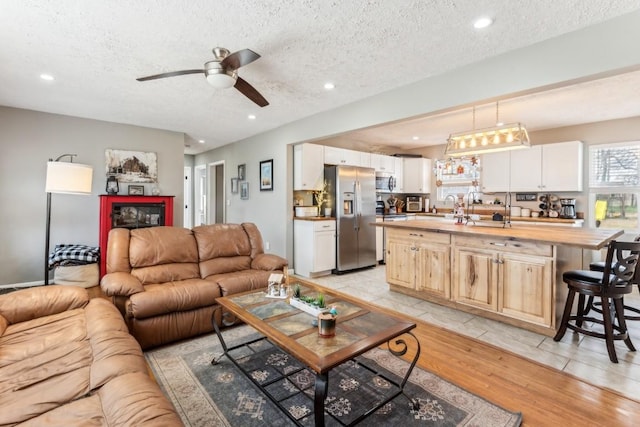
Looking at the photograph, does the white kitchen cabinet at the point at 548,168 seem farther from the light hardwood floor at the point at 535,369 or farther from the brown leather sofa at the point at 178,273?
the brown leather sofa at the point at 178,273

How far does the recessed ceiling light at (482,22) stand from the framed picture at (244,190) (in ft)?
15.8

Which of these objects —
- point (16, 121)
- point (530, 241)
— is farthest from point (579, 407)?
point (16, 121)

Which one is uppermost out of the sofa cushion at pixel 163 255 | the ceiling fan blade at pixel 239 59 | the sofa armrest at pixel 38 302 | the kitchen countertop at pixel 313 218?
the ceiling fan blade at pixel 239 59

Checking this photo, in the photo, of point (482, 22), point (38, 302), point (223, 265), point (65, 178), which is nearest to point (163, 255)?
point (223, 265)

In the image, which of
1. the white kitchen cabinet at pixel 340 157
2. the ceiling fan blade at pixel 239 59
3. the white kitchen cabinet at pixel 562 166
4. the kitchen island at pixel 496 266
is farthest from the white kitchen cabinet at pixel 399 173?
the ceiling fan blade at pixel 239 59

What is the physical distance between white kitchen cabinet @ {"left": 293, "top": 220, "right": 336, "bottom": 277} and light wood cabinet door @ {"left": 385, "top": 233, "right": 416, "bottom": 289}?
123 cm

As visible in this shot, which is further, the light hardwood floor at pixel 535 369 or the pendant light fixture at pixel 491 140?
the pendant light fixture at pixel 491 140

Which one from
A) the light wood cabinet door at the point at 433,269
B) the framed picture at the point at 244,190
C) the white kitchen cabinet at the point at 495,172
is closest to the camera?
the light wood cabinet door at the point at 433,269

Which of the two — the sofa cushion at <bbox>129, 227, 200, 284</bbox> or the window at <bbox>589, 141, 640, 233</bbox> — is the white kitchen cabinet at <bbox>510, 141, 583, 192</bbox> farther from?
the sofa cushion at <bbox>129, 227, 200, 284</bbox>

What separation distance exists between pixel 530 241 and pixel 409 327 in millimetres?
1749

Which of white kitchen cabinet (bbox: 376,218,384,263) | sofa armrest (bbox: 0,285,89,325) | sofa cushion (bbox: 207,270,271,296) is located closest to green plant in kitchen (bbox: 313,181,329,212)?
white kitchen cabinet (bbox: 376,218,384,263)

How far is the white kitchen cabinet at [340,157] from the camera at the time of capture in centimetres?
551

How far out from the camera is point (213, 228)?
364 centimetres

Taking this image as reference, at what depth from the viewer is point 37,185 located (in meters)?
4.52
